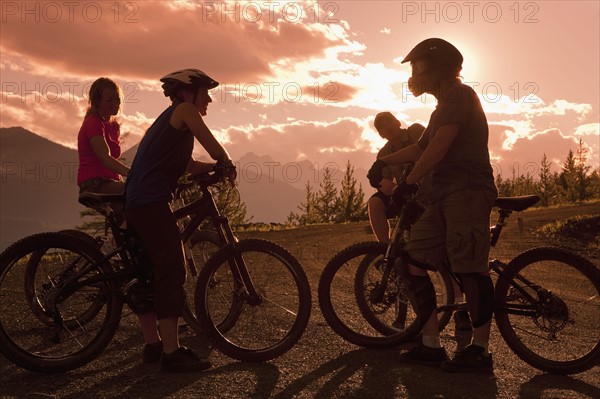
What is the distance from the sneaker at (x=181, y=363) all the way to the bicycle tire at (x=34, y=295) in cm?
85

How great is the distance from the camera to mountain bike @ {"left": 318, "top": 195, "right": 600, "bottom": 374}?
4348mm

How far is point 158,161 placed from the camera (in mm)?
4180

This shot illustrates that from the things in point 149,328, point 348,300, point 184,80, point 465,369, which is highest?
point 184,80

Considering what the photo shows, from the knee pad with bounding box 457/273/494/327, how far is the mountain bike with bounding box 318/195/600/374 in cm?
23

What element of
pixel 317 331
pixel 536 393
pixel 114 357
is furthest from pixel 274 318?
pixel 536 393

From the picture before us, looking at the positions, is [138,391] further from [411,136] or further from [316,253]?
[316,253]

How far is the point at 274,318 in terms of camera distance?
482cm

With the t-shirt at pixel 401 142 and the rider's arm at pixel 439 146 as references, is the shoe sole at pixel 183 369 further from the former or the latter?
the t-shirt at pixel 401 142

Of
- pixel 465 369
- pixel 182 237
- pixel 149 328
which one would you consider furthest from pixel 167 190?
pixel 465 369

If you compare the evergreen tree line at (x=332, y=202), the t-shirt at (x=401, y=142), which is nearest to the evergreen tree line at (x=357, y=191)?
the evergreen tree line at (x=332, y=202)

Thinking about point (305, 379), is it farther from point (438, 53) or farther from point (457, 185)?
point (438, 53)

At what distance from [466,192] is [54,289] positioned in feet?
10.3

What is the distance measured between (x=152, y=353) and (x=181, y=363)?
46 centimetres

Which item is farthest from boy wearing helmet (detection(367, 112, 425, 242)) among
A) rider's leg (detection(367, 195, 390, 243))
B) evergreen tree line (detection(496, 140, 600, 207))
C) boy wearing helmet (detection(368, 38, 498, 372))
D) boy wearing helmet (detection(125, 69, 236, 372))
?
evergreen tree line (detection(496, 140, 600, 207))
